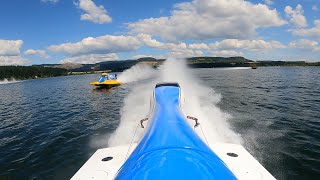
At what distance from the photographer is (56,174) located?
11.3 m

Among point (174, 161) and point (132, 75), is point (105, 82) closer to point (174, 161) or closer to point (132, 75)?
point (132, 75)

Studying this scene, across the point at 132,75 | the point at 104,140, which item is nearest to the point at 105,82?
the point at 132,75

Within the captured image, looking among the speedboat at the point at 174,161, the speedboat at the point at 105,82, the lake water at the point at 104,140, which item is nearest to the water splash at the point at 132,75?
the speedboat at the point at 105,82

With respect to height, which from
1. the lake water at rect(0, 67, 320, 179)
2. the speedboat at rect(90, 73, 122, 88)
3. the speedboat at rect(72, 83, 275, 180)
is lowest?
the lake water at rect(0, 67, 320, 179)

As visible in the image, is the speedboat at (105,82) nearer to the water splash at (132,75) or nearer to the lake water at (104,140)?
the water splash at (132,75)

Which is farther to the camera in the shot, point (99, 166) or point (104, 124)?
point (104, 124)

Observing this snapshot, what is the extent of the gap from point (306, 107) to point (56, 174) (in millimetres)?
23291

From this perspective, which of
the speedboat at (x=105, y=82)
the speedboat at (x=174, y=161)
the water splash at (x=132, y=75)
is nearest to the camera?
the speedboat at (x=174, y=161)

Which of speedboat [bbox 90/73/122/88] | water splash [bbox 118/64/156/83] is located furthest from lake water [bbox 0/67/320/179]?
water splash [bbox 118/64/156/83]

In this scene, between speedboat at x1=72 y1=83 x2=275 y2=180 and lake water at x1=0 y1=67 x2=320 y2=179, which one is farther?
lake water at x1=0 y1=67 x2=320 y2=179

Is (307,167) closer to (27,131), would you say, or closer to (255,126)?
(255,126)

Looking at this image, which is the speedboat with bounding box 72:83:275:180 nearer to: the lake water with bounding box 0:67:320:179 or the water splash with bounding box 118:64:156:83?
the lake water with bounding box 0:67:320:179

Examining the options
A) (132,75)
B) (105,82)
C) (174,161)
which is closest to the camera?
(174,161)

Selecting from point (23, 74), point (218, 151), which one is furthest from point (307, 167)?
point (23, 74)
